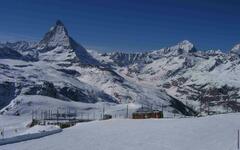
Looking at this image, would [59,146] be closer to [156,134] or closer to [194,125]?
[156,134]

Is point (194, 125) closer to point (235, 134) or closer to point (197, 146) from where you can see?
point (235, 134)


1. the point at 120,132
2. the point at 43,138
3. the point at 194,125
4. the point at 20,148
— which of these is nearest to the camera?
the point at 20,148

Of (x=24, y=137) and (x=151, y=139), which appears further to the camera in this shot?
(x=24, y=137)

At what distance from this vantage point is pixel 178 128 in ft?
263

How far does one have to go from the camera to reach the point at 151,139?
221ft

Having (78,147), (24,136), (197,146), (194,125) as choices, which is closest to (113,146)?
(78,147)

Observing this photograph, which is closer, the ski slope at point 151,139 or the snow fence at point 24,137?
the ski slope at point 151,139

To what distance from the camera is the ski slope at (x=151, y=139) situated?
59469 millimetres

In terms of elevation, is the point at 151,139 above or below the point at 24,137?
below

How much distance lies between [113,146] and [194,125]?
2669 centimetres

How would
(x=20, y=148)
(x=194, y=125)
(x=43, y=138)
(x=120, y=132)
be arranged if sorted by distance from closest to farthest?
(x=20, y=148) → (x=43, y=138) → (x=120, y=132) → (x=194, y=125)

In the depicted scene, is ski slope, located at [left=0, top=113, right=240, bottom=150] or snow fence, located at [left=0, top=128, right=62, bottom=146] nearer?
ski slope, located at [left=0, top=113, right=240, bottom=150]

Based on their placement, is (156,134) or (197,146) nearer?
(197,146)

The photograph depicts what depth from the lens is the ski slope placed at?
2341 inches
